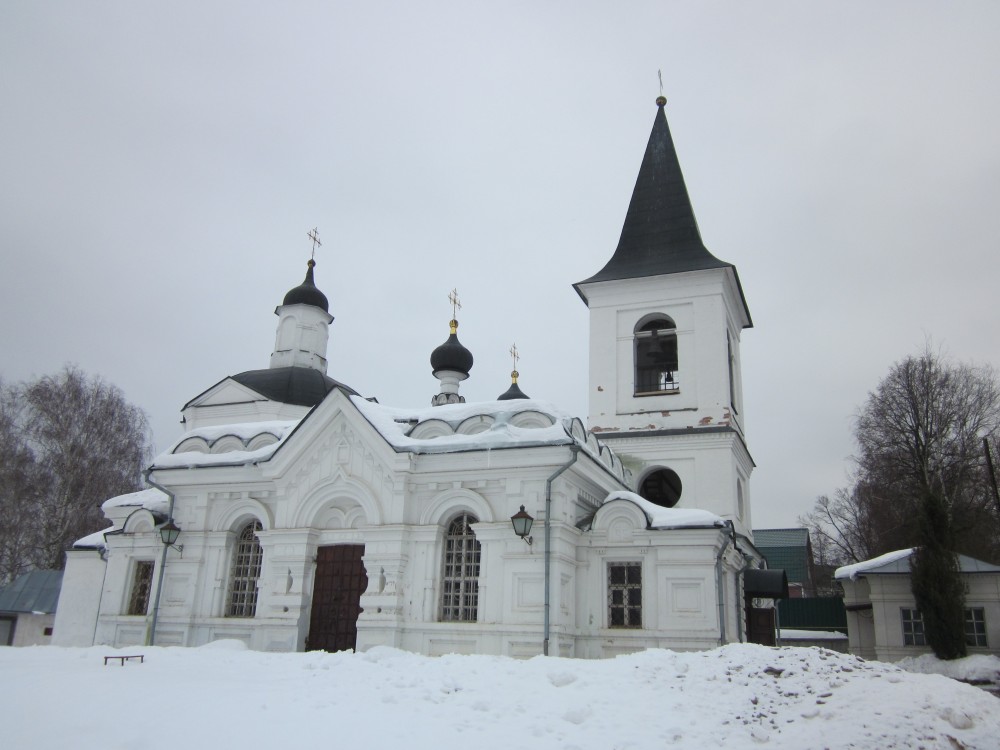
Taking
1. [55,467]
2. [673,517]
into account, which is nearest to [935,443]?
[673,517]

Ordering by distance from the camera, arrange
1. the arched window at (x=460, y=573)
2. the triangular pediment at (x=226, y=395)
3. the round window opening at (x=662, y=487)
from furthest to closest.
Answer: the triangular pediment at (x=226, y=395) → the round window opening at (x=662, y=487) → the arched window at (x=460, y=573)

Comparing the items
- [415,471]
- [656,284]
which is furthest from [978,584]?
[415,471]

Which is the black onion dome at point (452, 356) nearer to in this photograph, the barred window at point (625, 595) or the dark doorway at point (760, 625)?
the dark doorway at point (760, 625)

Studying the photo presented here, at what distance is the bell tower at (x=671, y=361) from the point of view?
20.3 m

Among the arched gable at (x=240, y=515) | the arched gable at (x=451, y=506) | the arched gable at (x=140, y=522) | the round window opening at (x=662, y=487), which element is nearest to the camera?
the arched gable at (x=451, y=506)

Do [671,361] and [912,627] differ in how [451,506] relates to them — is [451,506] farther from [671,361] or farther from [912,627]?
[912,627]

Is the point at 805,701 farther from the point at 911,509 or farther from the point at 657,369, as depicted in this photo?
the point at 911,509

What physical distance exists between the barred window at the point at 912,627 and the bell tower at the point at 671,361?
4164mm

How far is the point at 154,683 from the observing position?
8961 mm

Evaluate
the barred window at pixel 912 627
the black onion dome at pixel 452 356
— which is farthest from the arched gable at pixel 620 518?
the black onion dome at pixel 452 356

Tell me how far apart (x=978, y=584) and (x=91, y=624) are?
19.2 meters

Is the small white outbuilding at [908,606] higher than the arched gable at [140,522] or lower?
lower

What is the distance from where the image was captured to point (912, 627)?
17453mm

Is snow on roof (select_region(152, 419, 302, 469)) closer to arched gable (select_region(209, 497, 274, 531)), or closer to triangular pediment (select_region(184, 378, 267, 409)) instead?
arched gable (select_region(209, 497, 274, 531))
